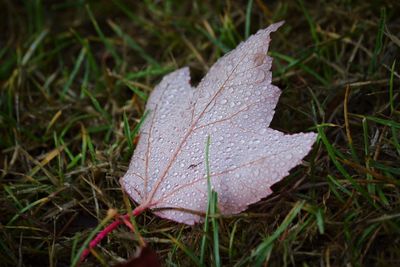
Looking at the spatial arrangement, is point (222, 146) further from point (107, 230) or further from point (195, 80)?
point (195, 80)

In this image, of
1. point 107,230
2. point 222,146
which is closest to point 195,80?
point 222,146

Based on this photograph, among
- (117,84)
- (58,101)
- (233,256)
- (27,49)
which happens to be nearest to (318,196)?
(233,256)

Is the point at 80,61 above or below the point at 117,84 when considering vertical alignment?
above

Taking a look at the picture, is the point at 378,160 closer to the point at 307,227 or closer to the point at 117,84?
the point at 307,227
